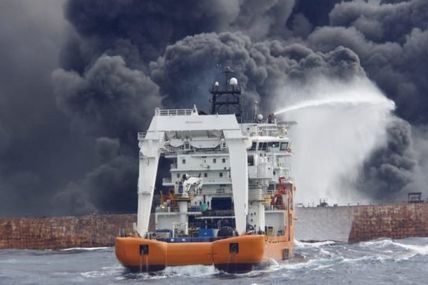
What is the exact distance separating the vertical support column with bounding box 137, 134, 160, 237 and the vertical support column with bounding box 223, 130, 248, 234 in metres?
4.36

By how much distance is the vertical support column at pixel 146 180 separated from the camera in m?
77.5

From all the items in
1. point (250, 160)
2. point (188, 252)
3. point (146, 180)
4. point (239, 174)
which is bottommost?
point (188, 252)

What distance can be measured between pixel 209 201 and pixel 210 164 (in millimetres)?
2258

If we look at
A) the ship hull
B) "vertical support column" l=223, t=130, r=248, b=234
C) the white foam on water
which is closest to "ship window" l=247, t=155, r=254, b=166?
"vertical support column" l=223, t=130, r=248, b=234

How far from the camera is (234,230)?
248 feet

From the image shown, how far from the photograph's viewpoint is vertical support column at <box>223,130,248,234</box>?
7581 centimetres

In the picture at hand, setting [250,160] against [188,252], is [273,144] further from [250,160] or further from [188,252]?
[188,252]

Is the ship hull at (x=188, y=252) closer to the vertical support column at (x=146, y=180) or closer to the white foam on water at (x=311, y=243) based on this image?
the vertical support column at (x=146, y=180)

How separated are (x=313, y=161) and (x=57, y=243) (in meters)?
26.5

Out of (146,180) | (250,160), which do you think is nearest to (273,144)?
(250,160)

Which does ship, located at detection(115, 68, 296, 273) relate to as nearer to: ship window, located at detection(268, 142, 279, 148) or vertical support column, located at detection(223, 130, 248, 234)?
vertical support column, located at detection(223, 130, 248, 234)

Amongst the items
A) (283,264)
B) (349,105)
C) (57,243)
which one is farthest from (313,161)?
(283,264)

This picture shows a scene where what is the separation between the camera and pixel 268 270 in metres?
75.9

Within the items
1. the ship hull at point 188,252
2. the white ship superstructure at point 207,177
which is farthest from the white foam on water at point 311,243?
the ship hull at point 188,252
